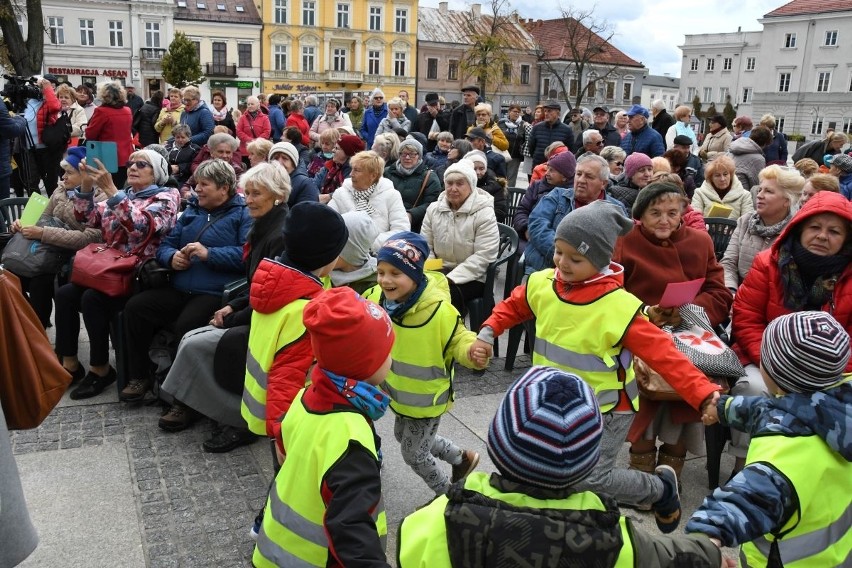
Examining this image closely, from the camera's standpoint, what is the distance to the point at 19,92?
10.6 m

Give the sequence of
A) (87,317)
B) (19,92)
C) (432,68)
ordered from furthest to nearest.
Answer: (432,68)
(19,92)
(87,317)

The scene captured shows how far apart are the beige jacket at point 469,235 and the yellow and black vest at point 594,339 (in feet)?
7.93

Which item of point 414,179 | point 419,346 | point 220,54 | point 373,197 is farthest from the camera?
point 220,54

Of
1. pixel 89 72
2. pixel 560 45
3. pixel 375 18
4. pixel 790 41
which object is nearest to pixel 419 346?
pixel 89 72

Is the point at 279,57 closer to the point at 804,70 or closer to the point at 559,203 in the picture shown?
the point at 804,70

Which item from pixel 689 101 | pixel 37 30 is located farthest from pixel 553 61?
pixel 37 30

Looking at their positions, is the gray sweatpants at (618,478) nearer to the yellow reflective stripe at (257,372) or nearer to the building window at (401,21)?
the yellow reflective stripe at (257,372)

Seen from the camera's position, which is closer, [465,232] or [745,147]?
[465,232]

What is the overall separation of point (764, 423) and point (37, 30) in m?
23.2

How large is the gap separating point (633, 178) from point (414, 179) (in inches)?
87.0

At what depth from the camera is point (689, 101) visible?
81562mm

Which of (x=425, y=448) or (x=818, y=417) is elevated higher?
(x=818, y=417)

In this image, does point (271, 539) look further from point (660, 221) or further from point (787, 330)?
point (660, 221)

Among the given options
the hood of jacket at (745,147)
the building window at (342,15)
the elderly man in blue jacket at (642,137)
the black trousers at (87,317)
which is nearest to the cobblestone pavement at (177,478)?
the black trousers at (87,317)
